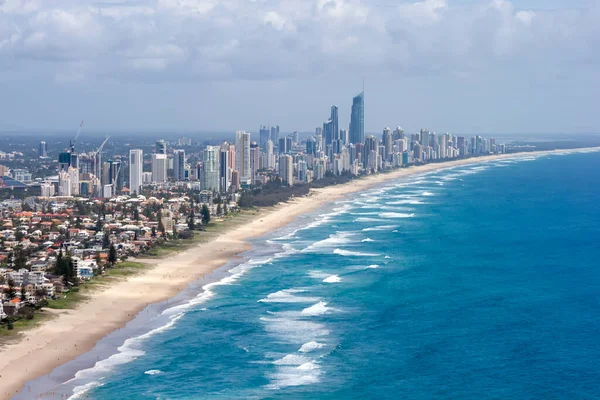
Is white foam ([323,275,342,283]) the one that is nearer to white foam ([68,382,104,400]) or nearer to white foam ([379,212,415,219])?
white foam ([68,382,104,400])

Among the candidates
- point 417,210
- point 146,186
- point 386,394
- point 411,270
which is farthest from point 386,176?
point 386,394

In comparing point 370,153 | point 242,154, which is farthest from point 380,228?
point 370,153

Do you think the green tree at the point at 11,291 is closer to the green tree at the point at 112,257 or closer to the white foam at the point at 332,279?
the green tree at the point at 112,257

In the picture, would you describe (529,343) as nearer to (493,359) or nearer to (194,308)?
(493,359)

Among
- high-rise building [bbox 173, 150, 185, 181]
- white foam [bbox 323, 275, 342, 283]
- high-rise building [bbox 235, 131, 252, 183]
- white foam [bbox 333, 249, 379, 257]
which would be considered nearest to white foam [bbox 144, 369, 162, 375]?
white foam [bbox 323, 275, 342, 283]

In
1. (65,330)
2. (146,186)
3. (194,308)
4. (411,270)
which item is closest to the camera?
(65,330)

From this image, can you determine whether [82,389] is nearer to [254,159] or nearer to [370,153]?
[254,159]

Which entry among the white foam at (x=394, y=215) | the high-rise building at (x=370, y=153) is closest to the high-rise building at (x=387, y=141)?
the high-rise building at (x=370, y=153)
